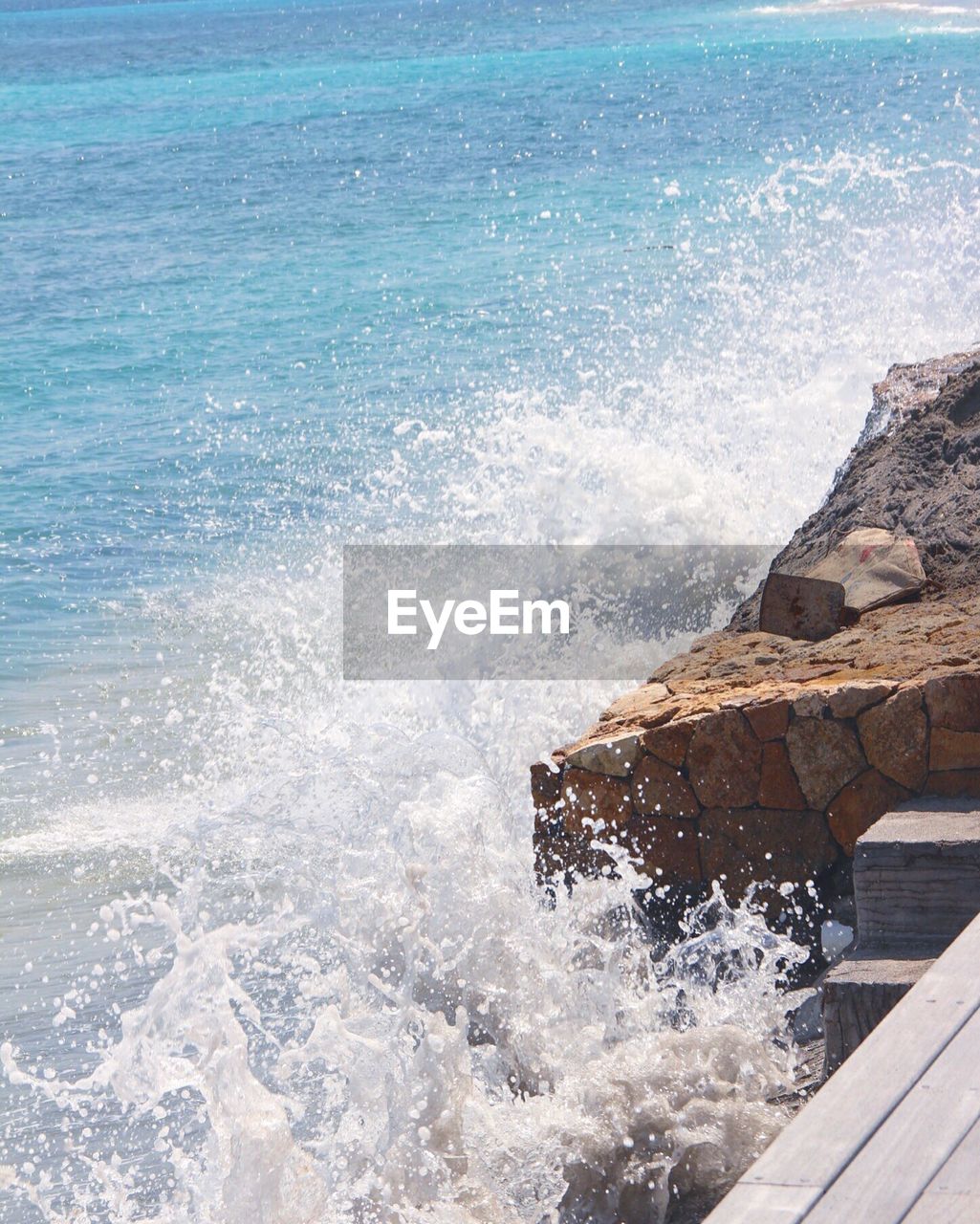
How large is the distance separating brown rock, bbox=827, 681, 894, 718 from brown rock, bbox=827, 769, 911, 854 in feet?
0.48

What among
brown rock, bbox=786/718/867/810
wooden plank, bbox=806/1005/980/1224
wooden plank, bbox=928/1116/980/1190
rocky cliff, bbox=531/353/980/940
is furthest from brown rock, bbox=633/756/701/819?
wooden plank, bbox=928/1116/980/1190

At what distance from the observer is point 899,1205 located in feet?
5.39

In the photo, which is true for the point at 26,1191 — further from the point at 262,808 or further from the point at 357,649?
the point at 357,649

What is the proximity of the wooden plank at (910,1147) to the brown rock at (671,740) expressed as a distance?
1.71 meters

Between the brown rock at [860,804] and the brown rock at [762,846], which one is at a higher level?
the brown rock at [860,804]

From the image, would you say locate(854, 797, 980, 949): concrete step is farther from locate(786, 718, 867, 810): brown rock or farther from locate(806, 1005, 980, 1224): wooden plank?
locate(806, 1005, 980, 1224): wooden plank

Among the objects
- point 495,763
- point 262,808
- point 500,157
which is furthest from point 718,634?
point 500,157

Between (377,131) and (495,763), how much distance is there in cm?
2385

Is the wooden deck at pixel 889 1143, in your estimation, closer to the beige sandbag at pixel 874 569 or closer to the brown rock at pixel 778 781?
the brown rock at pixel 778 781

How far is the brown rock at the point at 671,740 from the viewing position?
143 inches

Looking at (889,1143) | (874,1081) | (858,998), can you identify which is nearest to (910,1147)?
(889,1143)

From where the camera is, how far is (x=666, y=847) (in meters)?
3.75

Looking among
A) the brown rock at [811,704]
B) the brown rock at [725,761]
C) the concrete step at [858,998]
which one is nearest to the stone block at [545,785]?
the brown rock at [725,761]

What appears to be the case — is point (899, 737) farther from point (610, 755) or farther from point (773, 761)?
point (610, 755)
